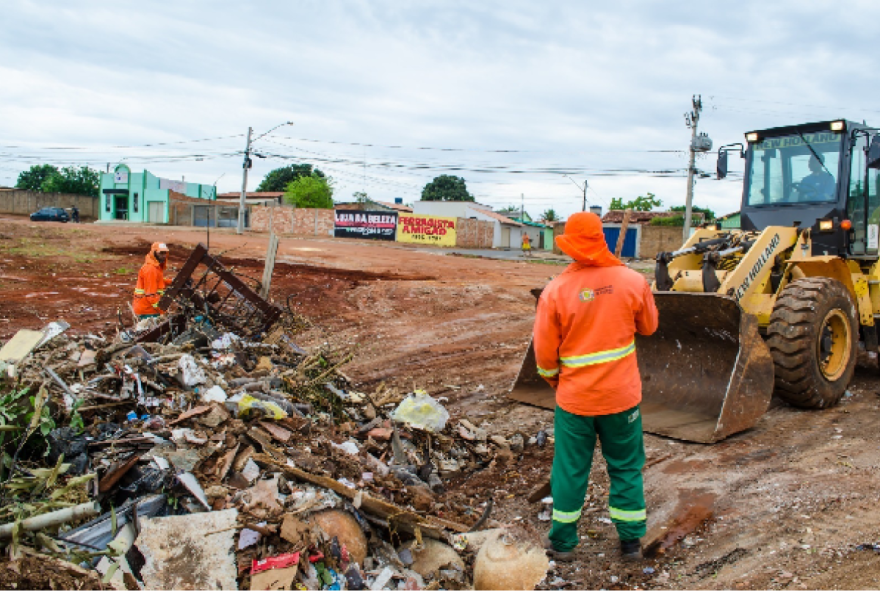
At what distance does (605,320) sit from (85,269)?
1514 cm

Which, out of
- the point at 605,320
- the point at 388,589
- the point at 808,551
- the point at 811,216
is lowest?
the point at 388,589

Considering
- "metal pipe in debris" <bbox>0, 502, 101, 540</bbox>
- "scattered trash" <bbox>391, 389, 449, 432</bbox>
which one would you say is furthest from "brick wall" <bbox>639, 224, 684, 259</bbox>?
"metal pipe in debris" <bbox>0, 502, 101, 540</bbox>

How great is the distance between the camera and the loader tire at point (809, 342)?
19.2 feet

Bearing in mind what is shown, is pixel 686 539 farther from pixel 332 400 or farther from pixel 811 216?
pixel 811 216

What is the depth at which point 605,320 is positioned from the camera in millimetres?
3764

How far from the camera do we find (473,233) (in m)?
43.5

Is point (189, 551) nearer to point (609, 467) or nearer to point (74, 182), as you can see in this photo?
point (609, 467)

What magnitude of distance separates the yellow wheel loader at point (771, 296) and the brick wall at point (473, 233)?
114 feet

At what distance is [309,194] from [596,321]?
183 feet

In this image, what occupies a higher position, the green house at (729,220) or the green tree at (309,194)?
the green tree at (309,194)

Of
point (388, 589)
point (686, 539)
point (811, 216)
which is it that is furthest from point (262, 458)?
point (811, 216)

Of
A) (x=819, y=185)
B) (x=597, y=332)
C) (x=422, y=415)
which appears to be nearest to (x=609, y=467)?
(x=597, y=332)

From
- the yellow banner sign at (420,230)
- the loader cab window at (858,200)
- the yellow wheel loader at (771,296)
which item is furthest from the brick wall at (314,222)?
the loader cab window at (858,200)

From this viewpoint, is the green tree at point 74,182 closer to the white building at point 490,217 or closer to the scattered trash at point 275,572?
the white building at point 490,217
